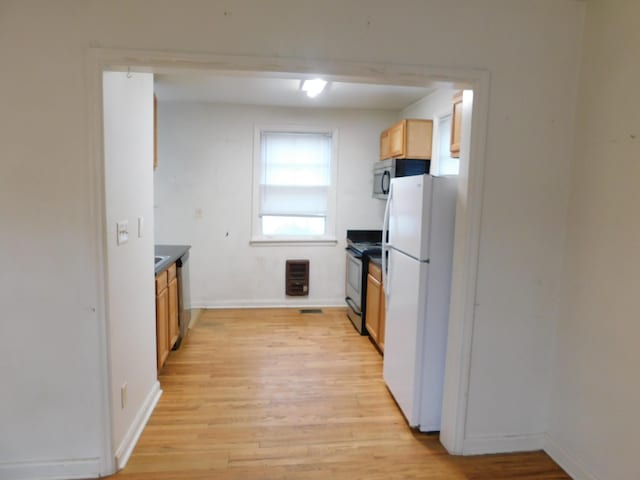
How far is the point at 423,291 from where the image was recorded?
7.46 ft

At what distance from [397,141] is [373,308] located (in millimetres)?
1749

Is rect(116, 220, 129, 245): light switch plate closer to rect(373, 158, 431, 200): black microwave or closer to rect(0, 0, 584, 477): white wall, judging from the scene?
rect(0, 0, 584, 477): white wall

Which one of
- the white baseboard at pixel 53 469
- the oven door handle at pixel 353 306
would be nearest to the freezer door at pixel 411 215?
the oven door handle at pixel 353 306

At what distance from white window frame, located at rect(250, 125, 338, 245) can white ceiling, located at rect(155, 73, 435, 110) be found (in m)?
0.28

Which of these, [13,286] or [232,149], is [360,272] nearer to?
[232,149]

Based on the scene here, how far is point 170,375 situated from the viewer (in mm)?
2998

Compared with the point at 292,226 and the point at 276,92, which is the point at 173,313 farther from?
the point at 276,92

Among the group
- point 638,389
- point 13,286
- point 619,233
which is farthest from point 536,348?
point 13,286

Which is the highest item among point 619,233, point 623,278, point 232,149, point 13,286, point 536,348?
point 232,149

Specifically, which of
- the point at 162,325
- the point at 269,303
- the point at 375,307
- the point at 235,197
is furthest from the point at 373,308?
the point at 235,197

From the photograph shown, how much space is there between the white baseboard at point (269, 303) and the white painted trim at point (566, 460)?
2.97 meters

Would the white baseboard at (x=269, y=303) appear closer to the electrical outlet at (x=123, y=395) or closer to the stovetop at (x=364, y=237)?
the stovetop at (x=364, y=237)

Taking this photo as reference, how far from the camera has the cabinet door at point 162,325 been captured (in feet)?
9.32

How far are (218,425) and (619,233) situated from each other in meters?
2.41
